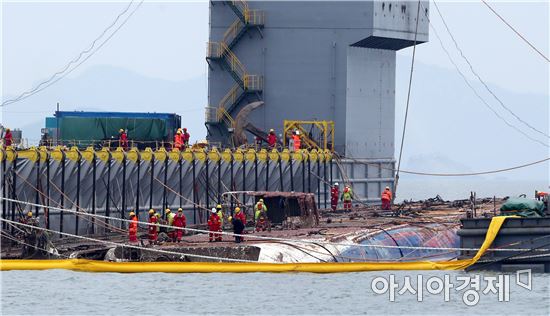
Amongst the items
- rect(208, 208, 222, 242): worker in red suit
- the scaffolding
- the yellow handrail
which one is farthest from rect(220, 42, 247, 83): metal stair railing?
rect(208, 208, 222, 242): worker in red suit

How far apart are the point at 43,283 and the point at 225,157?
23.6 meters

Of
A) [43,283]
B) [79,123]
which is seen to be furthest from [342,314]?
[79,123]

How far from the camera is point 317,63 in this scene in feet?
252

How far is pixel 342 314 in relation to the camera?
35.8 m

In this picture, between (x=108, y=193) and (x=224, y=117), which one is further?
(x=224, y=117)

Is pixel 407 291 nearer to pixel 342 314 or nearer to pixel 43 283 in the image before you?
pixel 342 314

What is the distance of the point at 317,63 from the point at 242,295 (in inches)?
1547

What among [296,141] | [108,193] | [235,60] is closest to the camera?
[108,193]

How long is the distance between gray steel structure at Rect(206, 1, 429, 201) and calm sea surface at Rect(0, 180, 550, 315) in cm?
3342

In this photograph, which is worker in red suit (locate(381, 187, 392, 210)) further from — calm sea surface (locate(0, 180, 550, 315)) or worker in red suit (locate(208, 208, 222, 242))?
calm sea surface (locate(0, 180, 550, 315))

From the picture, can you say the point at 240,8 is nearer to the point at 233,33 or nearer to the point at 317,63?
the point at 233,33

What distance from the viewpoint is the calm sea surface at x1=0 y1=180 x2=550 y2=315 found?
36.4m

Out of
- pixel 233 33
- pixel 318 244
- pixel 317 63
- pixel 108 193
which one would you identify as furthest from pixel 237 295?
pixel 233 33

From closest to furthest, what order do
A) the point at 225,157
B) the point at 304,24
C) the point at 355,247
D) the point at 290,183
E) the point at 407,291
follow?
1. the point at 407,291
2. the point at 355,247
3. the point at 225,157
4. the point at 290,183
5. the point at 304,24
